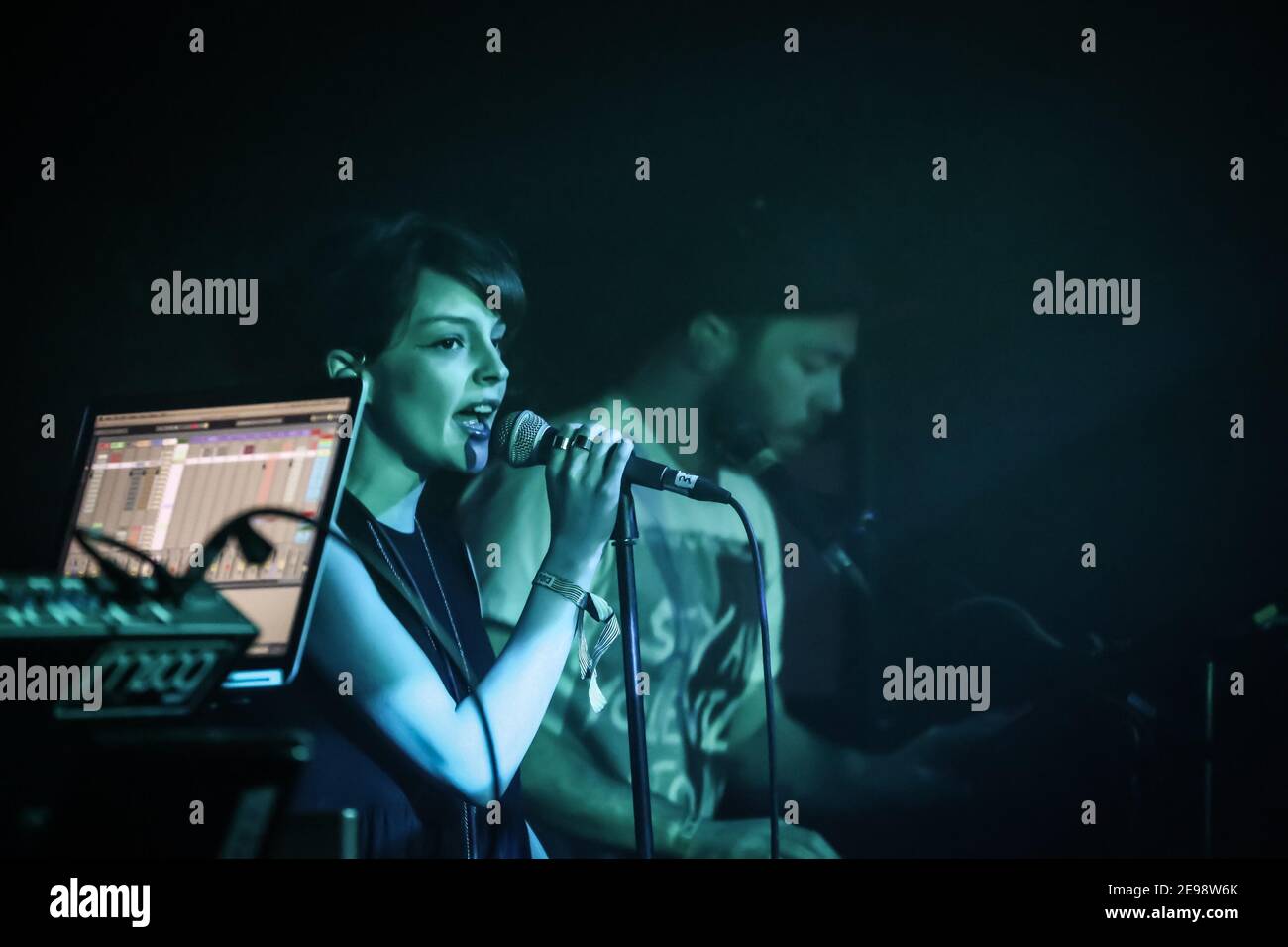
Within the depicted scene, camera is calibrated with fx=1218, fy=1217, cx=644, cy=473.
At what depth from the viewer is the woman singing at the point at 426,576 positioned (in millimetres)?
2486

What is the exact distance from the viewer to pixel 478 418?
2.63 m

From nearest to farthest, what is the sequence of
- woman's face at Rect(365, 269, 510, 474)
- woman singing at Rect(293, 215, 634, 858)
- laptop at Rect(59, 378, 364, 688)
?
laptop at Rect(59, 378, 364, 688), woman singing at Rect(293, 215, 634, 858), woman's face at Rect(365, 269, 510, 474)

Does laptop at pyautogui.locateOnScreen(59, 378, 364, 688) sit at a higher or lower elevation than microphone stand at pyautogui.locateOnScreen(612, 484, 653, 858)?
higher

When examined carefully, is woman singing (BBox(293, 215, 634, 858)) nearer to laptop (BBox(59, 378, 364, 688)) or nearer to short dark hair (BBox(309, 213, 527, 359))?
short dark hair (BBox(309, 213, 527, 359))

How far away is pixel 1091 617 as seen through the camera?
2.66 metres

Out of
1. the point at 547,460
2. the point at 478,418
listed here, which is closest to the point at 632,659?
the point at 547,460

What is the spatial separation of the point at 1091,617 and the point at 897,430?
23.2 inches

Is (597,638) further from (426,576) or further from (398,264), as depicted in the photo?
(398,264)

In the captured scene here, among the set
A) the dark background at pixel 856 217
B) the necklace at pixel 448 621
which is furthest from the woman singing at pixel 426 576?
the dark background at pixel 856 217

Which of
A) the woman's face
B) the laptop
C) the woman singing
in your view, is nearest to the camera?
the laptop

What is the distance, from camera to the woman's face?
260cm

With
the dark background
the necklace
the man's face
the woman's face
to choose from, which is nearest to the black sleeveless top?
the necklace

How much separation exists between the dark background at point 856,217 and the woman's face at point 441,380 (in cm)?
9

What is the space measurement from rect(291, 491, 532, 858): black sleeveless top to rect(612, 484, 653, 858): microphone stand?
0.84 ft
